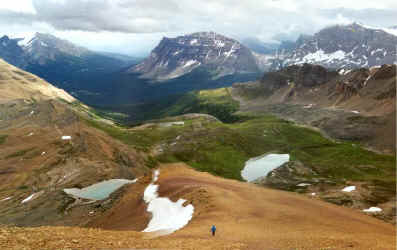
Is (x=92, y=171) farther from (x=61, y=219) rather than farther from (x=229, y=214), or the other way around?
(x=229, y=214)

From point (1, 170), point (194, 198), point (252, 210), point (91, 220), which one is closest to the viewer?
point (252, 210)

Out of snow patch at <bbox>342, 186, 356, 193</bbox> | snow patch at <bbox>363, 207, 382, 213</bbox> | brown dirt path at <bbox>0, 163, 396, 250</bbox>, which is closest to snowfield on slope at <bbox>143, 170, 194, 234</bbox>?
brown dirt path at <bbox>0, 163, 396, 250</bbox>

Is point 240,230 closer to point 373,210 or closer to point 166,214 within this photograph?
point 166,214

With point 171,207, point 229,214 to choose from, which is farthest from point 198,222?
point 171,207

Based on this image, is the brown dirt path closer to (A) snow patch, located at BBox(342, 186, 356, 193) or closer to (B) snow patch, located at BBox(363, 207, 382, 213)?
(B) snow patch, located at BBox(363, 207, 382, 213)

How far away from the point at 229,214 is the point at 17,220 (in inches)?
3418

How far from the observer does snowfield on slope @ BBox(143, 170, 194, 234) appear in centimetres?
6094

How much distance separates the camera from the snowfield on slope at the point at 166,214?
6094 centimetres

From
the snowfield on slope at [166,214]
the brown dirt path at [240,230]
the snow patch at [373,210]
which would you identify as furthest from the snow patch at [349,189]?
the snowfield on slope at [166,214]

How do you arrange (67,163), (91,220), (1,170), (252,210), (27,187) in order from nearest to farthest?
(252,210), (91,220), (27,187), (67,163), (1,170)

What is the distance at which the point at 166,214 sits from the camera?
7281 cm

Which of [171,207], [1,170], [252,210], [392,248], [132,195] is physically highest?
[392,248]

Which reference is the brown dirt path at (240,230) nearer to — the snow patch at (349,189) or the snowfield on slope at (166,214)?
the snowfield on slope at (166,214)

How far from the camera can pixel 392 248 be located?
4247 cm
